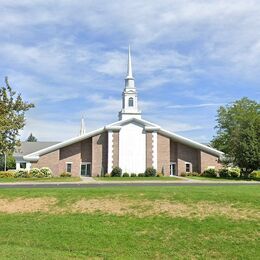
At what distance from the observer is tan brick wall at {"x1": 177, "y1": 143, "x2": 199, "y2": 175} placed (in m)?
48.2

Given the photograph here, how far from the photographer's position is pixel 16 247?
1226 cm

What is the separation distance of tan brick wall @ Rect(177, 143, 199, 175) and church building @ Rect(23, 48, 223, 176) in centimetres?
12

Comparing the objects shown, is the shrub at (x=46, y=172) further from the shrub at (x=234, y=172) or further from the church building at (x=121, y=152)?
the shrub at (x=234, y=172)

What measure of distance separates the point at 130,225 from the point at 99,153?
107ft

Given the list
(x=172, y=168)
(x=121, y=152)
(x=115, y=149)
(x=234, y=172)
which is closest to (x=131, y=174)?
(x=121, y=152)

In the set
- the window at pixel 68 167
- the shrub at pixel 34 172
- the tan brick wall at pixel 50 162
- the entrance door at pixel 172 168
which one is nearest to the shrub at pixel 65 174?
the tan brick wall at pixel 50 162

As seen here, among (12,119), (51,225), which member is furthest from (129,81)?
(51,225)

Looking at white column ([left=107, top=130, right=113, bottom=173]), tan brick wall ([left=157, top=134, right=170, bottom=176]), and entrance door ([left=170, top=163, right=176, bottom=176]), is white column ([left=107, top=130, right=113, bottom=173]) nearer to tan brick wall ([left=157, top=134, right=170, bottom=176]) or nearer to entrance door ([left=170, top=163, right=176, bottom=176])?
tan brick wall ([left=157, top=134, right=170, bottom=176])

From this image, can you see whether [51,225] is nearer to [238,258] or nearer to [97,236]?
[97,236]

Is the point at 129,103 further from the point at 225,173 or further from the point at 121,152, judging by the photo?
the point at 225,173

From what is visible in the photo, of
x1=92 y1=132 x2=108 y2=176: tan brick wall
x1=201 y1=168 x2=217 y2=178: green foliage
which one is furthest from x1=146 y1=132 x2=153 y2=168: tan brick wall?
x1=201 y1=168 x2=217 y2=178: green foliage

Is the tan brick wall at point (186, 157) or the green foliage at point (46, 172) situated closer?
the green foliage at point (46, 172)

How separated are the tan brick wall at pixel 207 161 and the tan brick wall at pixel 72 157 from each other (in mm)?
14086

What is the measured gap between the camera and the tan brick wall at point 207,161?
47469 millimetres
